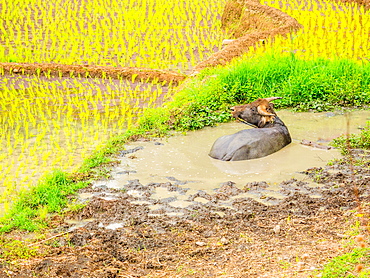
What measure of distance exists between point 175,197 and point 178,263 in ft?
3.94

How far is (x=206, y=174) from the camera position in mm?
5207

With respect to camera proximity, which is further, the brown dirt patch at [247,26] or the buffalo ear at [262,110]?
the brown dirt patch at [247,26]

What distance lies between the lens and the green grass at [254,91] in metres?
6.62

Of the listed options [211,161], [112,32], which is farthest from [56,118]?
[112,32]

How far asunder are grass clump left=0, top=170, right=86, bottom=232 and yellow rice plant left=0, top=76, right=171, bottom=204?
0.27 meters

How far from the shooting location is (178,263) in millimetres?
3479

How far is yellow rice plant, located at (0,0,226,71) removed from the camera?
1038 centimetres

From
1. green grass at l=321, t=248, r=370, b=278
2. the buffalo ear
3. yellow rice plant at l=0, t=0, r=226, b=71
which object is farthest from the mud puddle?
yellow rice plant at l=0, t=0, r=226, b=71

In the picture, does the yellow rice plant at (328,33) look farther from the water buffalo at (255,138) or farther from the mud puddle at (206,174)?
the water buffalo at (255,138)

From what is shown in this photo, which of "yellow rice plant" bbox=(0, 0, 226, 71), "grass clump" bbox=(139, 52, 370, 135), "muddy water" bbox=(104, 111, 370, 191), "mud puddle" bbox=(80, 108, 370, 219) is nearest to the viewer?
"mud puddle" bbox=(80, 108, 370, 219)

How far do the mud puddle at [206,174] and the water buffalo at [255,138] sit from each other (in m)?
0.08

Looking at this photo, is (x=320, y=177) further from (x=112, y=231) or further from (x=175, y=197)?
(x=112, y=231)

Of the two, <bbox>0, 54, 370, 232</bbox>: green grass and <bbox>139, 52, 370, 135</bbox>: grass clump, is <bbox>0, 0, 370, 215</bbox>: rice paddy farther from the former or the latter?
<bbox>139, 52, 370, 135</bbox>: grass clump

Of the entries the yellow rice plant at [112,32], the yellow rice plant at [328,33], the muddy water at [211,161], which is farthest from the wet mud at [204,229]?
the yellow rice plant at [112,32]
